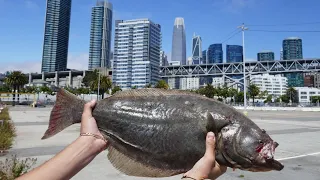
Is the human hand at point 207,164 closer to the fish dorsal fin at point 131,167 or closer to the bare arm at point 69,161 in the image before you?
the fish dorsal fin at point 131,167

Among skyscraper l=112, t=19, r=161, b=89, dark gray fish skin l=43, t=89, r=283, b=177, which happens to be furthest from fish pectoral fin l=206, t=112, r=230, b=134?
skyscraper l=112, t=19, r=161, b=89

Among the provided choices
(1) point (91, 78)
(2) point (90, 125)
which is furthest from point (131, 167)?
(1) point (91, 78)

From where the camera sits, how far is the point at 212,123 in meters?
1.86

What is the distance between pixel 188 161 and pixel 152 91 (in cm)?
60

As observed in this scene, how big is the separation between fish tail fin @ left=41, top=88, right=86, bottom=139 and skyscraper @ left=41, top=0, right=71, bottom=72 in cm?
19091

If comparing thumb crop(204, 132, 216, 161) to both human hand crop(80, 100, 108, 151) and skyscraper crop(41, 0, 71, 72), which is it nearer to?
human hand crop(80, 100, 108, 151)

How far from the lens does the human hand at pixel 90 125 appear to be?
1.99m

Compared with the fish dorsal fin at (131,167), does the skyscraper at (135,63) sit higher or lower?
higher

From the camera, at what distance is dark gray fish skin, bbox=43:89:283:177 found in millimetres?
1799

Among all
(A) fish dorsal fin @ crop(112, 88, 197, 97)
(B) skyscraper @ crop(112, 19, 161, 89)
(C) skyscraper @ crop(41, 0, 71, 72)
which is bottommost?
(A) fish dorsal fin @ crop(112, 88, 197, 97)

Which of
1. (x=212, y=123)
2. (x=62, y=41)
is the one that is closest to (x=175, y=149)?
(x=212, y=123)

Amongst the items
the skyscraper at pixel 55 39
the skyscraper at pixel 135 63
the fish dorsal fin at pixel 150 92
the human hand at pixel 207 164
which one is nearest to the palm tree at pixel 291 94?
the skyscraper at pixel 135 63

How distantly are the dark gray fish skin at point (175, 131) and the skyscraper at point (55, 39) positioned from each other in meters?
191

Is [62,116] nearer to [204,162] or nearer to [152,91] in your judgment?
[152,91]
